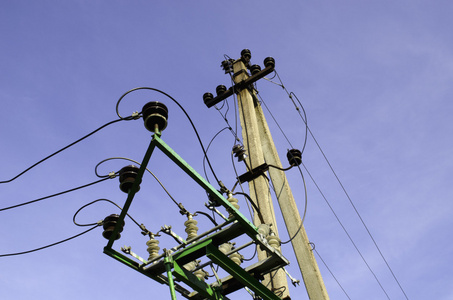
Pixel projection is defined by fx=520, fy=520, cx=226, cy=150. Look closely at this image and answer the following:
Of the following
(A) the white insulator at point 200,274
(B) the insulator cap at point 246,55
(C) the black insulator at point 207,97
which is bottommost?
(A) the white insulator at point 200,274

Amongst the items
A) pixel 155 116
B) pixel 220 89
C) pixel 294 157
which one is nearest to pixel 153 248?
pixel 155 116

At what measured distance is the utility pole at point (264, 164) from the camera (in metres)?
7.00

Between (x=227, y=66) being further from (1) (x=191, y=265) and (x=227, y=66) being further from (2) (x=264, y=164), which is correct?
(1) (x=191, y=265)

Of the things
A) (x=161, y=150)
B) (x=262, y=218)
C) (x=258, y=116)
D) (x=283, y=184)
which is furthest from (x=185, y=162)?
(x=258, y=116)

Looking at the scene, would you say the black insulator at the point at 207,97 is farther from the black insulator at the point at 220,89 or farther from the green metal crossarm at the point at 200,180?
the green metal crossarm at the point at 200,180

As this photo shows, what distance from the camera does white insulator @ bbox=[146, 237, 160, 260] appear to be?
18.3 feet

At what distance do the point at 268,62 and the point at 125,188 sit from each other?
5636mm

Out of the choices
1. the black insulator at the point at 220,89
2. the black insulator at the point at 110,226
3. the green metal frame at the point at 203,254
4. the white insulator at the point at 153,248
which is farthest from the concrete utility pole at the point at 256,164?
the black insulator at the point at 110,226

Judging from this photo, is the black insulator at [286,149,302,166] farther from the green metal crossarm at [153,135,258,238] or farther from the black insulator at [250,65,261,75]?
the green metal crossarm at [153,135,258,238]

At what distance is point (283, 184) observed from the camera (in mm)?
8312

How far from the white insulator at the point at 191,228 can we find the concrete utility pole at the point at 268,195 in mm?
1287

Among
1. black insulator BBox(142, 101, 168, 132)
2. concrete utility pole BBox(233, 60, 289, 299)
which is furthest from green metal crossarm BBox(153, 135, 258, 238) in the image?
concrete utility pole BBox(233, 60, 289, 299)

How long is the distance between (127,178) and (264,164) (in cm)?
295

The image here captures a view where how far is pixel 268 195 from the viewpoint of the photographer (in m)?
7.51
